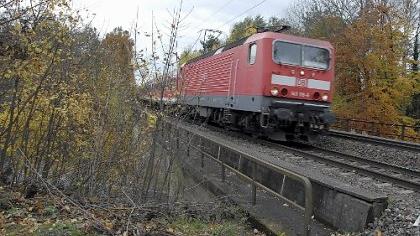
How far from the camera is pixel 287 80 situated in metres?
14.3

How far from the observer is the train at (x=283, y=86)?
1402 cm

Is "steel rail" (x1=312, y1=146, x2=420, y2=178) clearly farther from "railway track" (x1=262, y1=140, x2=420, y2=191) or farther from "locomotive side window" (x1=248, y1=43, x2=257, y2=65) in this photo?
"locomotive side window" (x1=248, y1=43, x2=257, y2=65)

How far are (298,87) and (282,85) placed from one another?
533 mm

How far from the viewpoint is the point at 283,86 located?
1425cm

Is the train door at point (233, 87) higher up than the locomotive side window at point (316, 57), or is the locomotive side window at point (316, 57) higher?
the locomotive side window at point (316, 57)

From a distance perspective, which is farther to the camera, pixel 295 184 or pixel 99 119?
pixel 99 119

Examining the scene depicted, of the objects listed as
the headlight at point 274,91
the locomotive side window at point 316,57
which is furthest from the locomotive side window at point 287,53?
the headlight at point 274,91

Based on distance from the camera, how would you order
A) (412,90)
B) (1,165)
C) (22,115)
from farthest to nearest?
(412,90) < (22,115) < (1,165)

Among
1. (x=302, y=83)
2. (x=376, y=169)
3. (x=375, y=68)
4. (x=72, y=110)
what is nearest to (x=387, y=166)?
(x=376, y=169)

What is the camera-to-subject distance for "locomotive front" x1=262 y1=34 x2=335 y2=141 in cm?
1403

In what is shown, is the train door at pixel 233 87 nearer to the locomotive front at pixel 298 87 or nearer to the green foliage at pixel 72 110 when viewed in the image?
the locomotive front at pixel 298 87

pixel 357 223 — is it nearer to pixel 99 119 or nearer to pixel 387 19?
pixel 99 119

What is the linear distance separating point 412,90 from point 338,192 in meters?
28.1

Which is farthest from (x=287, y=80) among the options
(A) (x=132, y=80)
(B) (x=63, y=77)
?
(B) (x=63, y=77)
